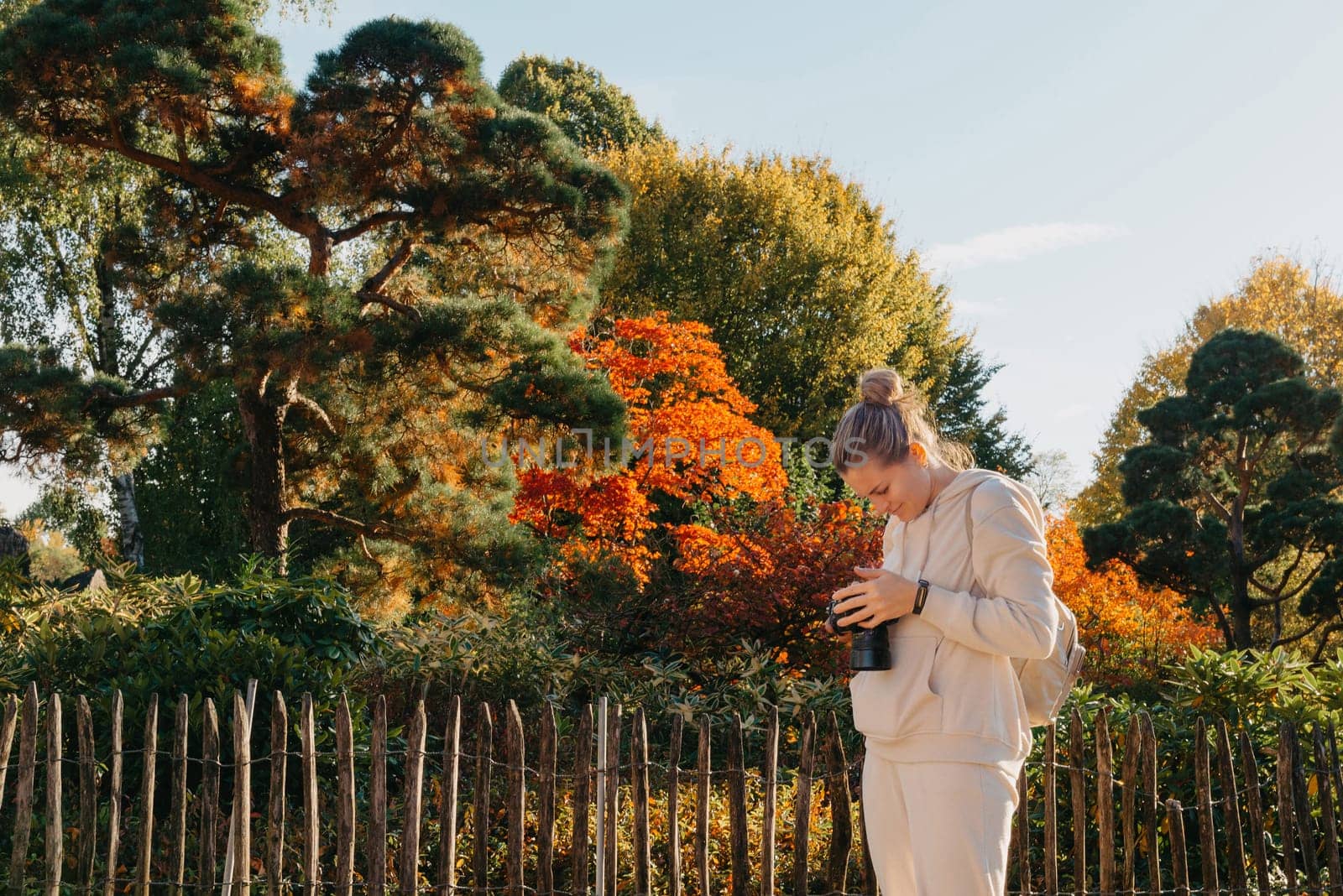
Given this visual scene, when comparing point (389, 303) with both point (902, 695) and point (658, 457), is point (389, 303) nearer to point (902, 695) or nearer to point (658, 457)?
point (658, 457)

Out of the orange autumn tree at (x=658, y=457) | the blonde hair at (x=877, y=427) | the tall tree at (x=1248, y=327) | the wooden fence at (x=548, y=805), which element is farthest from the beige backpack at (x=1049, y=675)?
the tall tree at (x=1248, y=327)

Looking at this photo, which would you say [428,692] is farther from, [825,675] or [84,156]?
[84,156]

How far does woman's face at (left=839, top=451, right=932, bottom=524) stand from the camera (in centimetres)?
238

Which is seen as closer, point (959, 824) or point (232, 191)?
point (959, 824)

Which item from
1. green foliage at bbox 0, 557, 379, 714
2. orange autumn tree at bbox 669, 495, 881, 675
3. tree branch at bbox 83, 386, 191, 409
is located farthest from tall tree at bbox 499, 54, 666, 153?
green foliage at bbox 0, 557, 379, 714

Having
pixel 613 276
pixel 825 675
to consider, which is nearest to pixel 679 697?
pixel 825 675

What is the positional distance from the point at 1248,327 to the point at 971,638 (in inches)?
798

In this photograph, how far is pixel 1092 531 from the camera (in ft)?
42.3

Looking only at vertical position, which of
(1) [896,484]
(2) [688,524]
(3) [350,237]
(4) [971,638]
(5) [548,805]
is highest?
(3) [350,237]

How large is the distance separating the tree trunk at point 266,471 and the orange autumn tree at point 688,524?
7.21 ft

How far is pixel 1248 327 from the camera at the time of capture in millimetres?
20234

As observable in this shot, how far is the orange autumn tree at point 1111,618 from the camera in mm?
13227

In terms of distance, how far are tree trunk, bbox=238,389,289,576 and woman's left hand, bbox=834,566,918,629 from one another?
30.3 feet

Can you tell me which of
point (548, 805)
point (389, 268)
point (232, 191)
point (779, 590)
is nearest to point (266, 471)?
point (389, 268)
